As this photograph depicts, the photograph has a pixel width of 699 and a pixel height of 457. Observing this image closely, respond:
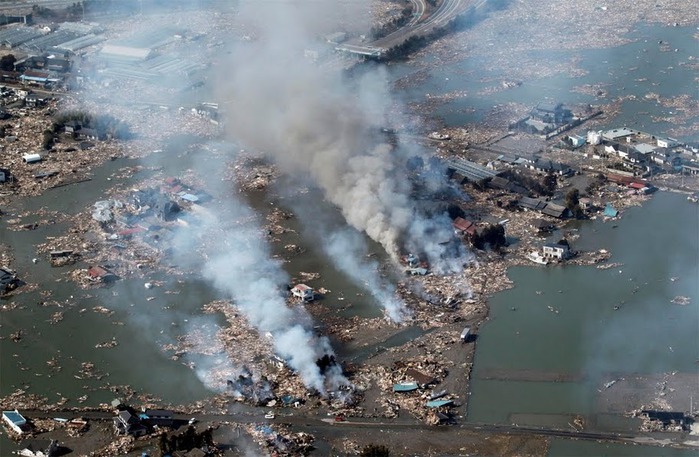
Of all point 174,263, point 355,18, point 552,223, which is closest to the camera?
point 174,263

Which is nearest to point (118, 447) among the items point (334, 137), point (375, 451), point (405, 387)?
→ point (375, 451)

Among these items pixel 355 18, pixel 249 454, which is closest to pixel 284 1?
pixel 355 18

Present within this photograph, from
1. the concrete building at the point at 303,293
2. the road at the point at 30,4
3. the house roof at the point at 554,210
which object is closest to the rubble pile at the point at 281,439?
the concrete building at the point at 303,293

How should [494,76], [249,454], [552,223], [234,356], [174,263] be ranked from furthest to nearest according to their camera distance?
[494,76] → [552,223] → [174,263] → [234,356] → [249,454]

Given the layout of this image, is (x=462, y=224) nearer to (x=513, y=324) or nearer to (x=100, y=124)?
(x=513, y=324)

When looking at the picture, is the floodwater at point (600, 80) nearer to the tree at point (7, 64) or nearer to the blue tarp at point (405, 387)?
the tree at point (7, 64)

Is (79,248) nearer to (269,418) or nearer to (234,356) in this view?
(234,356)
